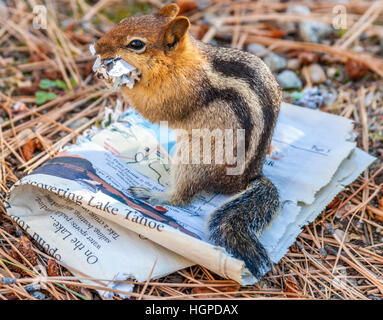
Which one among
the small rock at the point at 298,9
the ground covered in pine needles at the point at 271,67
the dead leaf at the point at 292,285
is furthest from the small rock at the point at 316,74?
the dead leaf at the point at 292,285

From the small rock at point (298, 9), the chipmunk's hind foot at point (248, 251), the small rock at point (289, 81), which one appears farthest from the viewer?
the small rock at point (298, 9)

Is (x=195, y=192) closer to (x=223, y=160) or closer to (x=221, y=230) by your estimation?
(x=223, y=160)

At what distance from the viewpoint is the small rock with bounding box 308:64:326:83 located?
2809 mm

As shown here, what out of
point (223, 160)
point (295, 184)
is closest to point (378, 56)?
point (295, 184)

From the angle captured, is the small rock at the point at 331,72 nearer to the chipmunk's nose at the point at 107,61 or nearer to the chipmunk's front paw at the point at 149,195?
the chipmunk's front paw at the point at 149,195

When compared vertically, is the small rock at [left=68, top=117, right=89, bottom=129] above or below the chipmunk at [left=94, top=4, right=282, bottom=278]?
below

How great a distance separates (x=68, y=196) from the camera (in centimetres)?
170

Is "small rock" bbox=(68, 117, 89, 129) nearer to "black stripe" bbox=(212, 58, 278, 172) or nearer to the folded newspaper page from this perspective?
the folded newspaper page

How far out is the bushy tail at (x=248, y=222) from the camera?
150cm

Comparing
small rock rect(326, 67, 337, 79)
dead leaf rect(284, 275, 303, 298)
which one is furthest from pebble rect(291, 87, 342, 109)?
dead leaf rect(284, 275, 303, 298)

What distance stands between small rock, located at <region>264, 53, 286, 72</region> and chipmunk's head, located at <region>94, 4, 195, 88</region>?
125 cm

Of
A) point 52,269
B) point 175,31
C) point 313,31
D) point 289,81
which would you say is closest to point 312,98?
point 289,81

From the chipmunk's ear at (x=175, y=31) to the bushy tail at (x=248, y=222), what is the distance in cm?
69
